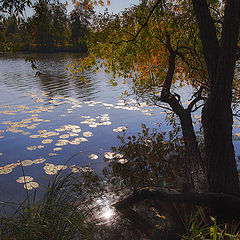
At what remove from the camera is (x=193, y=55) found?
6.16 m

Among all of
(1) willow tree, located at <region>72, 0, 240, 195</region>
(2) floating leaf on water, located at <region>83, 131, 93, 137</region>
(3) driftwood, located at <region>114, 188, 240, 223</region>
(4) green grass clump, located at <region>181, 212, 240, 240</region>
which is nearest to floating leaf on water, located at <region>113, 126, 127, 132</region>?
(2) floating leaf on water, located at <region>83, 131, 93, 137</region>

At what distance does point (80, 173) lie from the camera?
611cm

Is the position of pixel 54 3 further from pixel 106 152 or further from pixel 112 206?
pixel 106 152

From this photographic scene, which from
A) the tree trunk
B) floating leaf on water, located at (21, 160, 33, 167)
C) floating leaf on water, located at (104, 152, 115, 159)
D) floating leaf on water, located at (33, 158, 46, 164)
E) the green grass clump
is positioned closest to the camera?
the green grass clump

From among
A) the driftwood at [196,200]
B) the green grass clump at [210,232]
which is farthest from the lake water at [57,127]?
the green grass clump at [210,232]

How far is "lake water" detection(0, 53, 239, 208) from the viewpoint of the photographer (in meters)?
6.33

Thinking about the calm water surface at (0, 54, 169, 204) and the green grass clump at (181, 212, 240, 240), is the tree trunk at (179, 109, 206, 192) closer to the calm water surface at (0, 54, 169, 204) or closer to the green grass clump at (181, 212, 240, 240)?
the green grass clump at (181, 212, 240, 240)

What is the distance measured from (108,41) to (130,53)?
3.38 ft

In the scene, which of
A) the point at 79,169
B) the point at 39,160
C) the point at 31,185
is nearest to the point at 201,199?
the point at 79,169

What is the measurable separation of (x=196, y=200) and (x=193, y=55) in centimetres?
391

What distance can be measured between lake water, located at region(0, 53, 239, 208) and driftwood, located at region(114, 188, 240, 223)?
1.43 m

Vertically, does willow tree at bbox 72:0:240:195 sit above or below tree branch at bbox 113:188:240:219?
above

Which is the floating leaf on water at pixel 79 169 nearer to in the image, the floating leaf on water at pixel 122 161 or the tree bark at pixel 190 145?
the floating leaf on water at pixel 122 161

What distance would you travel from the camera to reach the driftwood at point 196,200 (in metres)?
3.62
